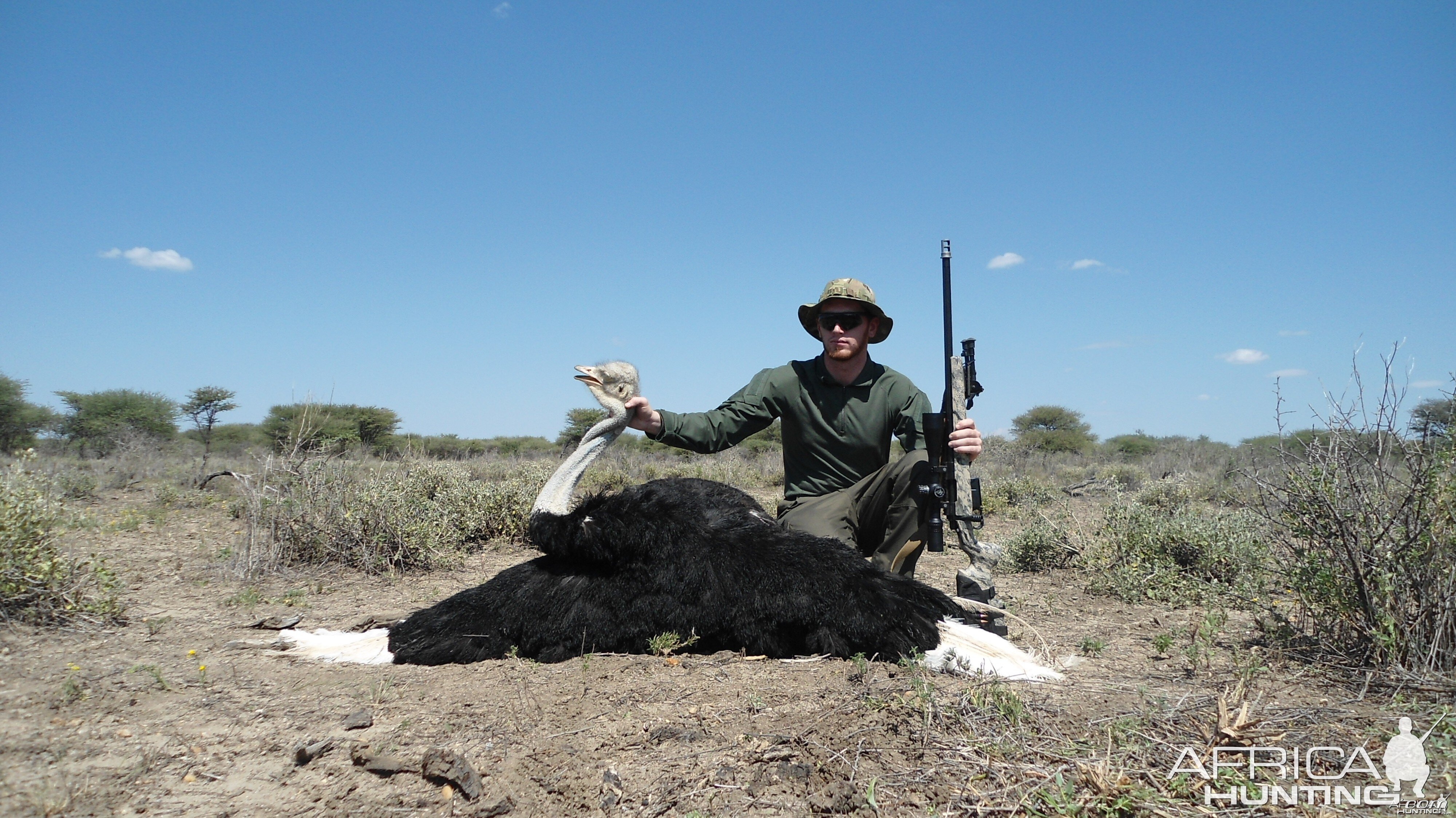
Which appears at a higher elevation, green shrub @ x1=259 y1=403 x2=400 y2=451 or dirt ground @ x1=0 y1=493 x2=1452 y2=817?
green shrub @ x1=259 y1=403 x2=400 y2=451

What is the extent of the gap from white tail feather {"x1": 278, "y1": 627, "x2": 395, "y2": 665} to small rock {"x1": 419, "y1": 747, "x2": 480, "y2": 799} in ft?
4.42

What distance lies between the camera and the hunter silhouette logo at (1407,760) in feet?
7.98

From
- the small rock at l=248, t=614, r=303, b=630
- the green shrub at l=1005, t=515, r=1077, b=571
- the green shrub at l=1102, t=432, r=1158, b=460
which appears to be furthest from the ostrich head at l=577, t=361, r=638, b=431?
the green shrub at l=1102, t=432, r=1158, b=460

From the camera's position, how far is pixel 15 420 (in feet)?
51.8

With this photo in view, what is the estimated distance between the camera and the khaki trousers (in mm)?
4625

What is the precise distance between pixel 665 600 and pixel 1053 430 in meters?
23.9

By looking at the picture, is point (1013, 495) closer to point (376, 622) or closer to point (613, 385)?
point (613, 385)

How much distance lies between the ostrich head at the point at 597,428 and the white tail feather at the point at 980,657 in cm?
182

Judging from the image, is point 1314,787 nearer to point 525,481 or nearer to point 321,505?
point 321,505

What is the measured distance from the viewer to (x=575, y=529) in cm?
386

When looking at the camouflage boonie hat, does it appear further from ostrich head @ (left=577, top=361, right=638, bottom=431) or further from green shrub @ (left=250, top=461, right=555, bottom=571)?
green shrub @ (left=250, top=461, right=555, bottom=571)

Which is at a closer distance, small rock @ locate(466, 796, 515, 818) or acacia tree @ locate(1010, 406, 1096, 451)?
small rock @ locate(466, 796, 515, 818)

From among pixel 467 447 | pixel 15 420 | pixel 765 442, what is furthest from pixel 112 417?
pixel 765 442

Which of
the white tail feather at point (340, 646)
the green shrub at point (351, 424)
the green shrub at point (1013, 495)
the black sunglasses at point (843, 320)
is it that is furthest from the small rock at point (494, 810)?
the green shrub at point (351, 424)
